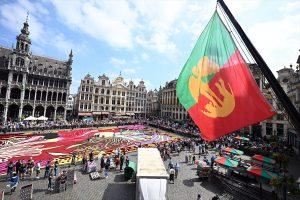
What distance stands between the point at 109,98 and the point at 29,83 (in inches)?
1053

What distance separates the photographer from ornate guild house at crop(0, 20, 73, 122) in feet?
171

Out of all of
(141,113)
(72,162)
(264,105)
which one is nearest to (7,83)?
(72,162)

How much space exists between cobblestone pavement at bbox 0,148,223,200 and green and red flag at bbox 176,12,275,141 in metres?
9.83

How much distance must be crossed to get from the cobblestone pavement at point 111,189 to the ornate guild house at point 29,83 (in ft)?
144

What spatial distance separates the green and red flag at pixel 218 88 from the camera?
24.4ft

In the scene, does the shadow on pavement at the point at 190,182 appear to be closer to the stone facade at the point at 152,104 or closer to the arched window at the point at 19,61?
the arched window at the point at 19,61

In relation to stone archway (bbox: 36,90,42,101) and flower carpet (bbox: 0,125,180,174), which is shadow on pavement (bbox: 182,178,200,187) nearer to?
flower carpet (bbox: 0,125,180,174)

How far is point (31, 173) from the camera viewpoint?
61.6 ft

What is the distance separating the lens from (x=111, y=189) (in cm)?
1617

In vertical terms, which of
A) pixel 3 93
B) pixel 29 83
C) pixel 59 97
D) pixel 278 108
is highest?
pixel 29 83

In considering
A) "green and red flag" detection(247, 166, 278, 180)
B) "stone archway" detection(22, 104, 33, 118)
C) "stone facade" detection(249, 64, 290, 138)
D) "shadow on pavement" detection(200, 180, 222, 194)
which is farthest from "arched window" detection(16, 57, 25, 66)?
"green and red flag" detection(247, 166, 278, 180)

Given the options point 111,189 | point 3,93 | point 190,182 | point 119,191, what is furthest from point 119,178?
point 3,93

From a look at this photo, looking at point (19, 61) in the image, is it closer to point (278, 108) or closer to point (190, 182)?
point (190, 182)

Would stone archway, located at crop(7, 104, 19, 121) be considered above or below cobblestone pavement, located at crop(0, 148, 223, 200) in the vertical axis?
above
